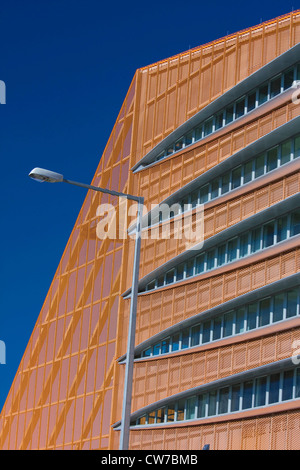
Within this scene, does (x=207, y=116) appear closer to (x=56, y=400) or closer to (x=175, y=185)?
(x=175, y=185)

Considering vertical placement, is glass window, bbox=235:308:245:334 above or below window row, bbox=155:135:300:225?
below

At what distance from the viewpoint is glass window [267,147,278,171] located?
156ft

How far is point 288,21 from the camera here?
48.5 metres

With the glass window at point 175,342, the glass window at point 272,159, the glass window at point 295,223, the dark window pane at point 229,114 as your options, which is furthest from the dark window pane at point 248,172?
the glass window at point 175,342

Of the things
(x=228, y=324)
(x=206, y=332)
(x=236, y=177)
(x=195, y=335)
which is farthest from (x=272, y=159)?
(x=195, y=335)

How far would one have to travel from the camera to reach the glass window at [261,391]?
43375 mm

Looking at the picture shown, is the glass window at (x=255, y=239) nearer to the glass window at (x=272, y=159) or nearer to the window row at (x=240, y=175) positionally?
the window row at (x=240, y=175)

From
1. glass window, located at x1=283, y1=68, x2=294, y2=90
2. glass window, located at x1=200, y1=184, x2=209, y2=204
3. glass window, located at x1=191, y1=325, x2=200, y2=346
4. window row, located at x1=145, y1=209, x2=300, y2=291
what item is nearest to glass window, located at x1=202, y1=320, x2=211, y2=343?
glass window, located at x1=191, y1=325, x2=200, y2=346

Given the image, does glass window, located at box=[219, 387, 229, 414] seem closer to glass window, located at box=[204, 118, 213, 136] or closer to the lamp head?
glass window, located at box=[204, 118, 213, 136]

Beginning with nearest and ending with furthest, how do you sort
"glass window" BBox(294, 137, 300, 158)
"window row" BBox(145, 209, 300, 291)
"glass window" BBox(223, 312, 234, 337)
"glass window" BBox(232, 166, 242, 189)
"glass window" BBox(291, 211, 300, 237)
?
"glass window" BBox(291, 211, 300, 237)
"window row" BBox(145, 209, 300, 291)
"glass window" BBox(294, 137, 300, 158)
"glass window" BBox(223, 312, 234, 337)
"glass window" BBox(232, 166, 242, 189)

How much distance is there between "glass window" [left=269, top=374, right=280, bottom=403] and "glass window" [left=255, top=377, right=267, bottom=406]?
1.52 feet

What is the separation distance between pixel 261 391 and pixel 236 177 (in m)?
12.1

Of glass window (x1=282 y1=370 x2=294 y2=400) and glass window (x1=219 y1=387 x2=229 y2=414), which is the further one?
glass window (x1=219 y1=387 x2=229 y2=414)
